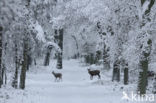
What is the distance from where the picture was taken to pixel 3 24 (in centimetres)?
545

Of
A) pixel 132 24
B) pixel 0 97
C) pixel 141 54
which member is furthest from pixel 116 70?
pixel 0 97

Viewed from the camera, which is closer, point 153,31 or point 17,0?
point 17,0

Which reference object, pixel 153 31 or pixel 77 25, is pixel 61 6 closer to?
pixel 77 25

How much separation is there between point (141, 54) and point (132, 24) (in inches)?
98.5

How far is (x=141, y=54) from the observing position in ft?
40.6

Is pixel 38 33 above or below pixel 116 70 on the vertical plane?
above

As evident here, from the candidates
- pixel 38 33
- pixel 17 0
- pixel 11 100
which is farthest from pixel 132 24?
pixel 17 0

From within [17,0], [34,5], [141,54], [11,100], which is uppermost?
[34,5]

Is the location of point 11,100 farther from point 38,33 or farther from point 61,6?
point 61,6

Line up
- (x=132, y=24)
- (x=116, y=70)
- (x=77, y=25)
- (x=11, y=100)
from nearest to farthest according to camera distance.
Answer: (x=11, y=100) < (x=132, y=24) < (x=116, y=70) < (x=77, y=25)

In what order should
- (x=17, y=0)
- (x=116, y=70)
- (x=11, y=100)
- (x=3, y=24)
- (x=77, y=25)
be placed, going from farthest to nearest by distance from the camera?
(x=77, y=25), (x=116, y=70), (x=11, y=100), (x=17, y=0), (x=3, y=24)

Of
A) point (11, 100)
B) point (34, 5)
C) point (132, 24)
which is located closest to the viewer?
point (11, 100)

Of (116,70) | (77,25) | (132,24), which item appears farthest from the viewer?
(77,25)

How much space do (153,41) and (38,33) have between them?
7.33m
